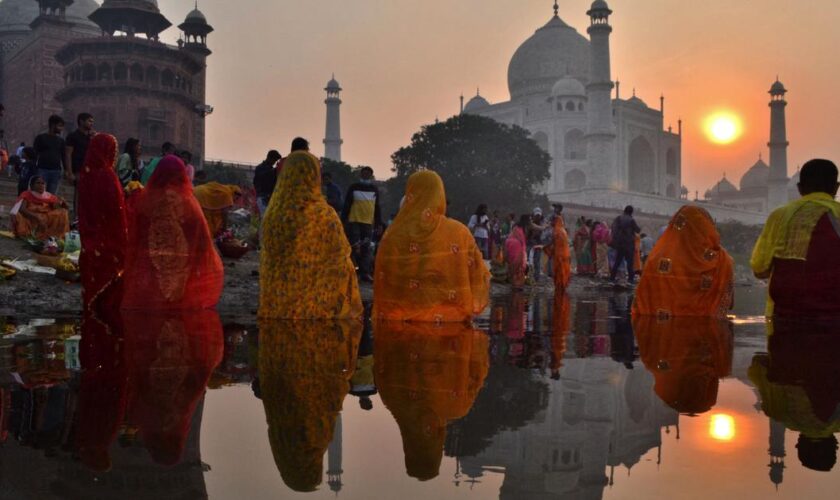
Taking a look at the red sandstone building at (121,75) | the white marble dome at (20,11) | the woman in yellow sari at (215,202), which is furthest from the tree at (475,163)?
the woman in yellow sari at (215,202)

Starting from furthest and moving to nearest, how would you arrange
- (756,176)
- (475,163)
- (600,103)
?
(756,176)
(600,103)
(475,163)

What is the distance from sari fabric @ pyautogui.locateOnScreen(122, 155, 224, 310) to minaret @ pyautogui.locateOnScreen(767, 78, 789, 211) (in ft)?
187

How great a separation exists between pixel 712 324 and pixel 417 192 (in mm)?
2272

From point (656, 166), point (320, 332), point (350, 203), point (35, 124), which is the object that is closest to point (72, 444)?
point (320, 332)

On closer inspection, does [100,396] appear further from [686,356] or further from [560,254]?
[560,254]

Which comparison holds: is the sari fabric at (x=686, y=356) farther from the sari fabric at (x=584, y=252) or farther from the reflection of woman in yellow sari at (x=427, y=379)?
the sari fabric at (x=584, y=252)

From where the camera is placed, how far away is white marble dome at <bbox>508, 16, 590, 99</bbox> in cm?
5144

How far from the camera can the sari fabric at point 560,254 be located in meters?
11.4

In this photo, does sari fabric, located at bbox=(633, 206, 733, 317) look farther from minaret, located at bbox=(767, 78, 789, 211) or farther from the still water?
minaret, located at bbox=(767, 78, 789, 211)

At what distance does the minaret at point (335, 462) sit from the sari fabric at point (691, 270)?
4246 millimetres

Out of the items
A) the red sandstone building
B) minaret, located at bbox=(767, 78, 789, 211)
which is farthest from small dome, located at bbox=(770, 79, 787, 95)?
the red sandstone building

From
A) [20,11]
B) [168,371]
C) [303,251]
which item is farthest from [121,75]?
[168,371]

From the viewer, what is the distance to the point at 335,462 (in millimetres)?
1985

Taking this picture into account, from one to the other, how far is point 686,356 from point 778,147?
189ft
